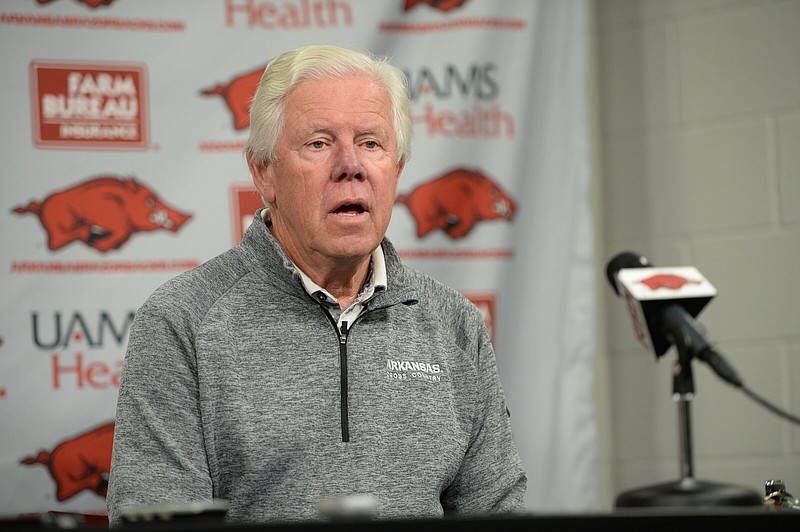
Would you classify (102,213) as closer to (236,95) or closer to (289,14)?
(236,95)

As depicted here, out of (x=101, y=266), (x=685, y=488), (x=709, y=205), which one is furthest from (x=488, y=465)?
(x=709, y=205)

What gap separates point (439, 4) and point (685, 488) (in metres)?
1.84

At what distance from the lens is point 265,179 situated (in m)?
1.94

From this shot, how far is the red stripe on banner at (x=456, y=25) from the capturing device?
2.68 m

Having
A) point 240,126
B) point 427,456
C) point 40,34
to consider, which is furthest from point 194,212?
point 427,456

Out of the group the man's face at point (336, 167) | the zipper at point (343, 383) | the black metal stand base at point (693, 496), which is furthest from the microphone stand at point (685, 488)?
the man's face at point (336, 167)

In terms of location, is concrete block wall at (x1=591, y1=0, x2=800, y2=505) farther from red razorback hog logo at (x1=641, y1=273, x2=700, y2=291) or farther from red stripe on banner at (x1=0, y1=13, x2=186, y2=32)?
red razorback hog logo at (x1=641, y1=273, x2=700, y2=291)

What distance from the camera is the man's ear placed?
1.93 metres

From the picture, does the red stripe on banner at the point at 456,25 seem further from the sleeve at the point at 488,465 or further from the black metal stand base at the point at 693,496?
the black metal stand base at the point at 693,496

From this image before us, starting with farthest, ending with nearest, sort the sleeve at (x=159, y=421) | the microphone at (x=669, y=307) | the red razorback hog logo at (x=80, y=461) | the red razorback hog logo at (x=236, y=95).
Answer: the red razorback hog logo at (x=236, y=95)
the red razorback hog logo at (x=80, y=461)
the sleeve at (x=159, y=421)
the microphone at (x=669, y=307)

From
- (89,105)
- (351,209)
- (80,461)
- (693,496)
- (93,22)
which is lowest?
(80,461)

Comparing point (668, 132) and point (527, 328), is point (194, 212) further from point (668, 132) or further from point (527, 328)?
point (668, 132)

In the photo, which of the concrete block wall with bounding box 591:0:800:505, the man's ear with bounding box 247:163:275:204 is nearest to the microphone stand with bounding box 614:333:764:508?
the man's ear with bounding box 247:163:275:204

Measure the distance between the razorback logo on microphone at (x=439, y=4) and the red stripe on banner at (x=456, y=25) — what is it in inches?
1.5
